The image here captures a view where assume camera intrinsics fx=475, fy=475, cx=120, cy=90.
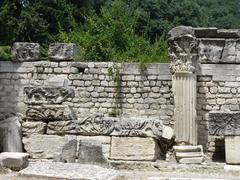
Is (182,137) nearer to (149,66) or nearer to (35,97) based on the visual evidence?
(149,66)

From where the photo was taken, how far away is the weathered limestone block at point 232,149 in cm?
1010

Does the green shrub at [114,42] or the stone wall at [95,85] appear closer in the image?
the stone wall at [95,85]

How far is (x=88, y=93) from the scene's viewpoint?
12469 millimetres

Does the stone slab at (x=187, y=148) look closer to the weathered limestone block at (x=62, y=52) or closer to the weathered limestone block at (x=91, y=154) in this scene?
the weathered limestone block at (x=91, y=154)

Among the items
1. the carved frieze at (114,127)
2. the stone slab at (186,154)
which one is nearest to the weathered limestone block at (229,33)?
the carved frieze at (114,127)

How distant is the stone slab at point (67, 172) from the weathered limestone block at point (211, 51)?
15.7 feet

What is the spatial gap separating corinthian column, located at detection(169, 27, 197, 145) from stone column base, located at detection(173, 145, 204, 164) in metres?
0.17

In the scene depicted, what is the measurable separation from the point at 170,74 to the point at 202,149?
2.09m

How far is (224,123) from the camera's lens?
1048 cm

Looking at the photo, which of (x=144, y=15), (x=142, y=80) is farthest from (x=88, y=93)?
(x=144, y=15)

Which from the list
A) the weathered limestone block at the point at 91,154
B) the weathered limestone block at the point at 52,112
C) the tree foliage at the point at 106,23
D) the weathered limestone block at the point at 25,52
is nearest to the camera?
the weathered limestone block at the point at 91,154

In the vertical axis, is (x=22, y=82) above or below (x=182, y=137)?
above

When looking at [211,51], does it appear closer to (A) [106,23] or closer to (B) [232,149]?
(B) [232,149]

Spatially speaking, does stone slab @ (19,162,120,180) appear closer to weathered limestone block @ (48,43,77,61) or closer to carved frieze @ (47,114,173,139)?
carved frieze @ (47,114,173,139)
